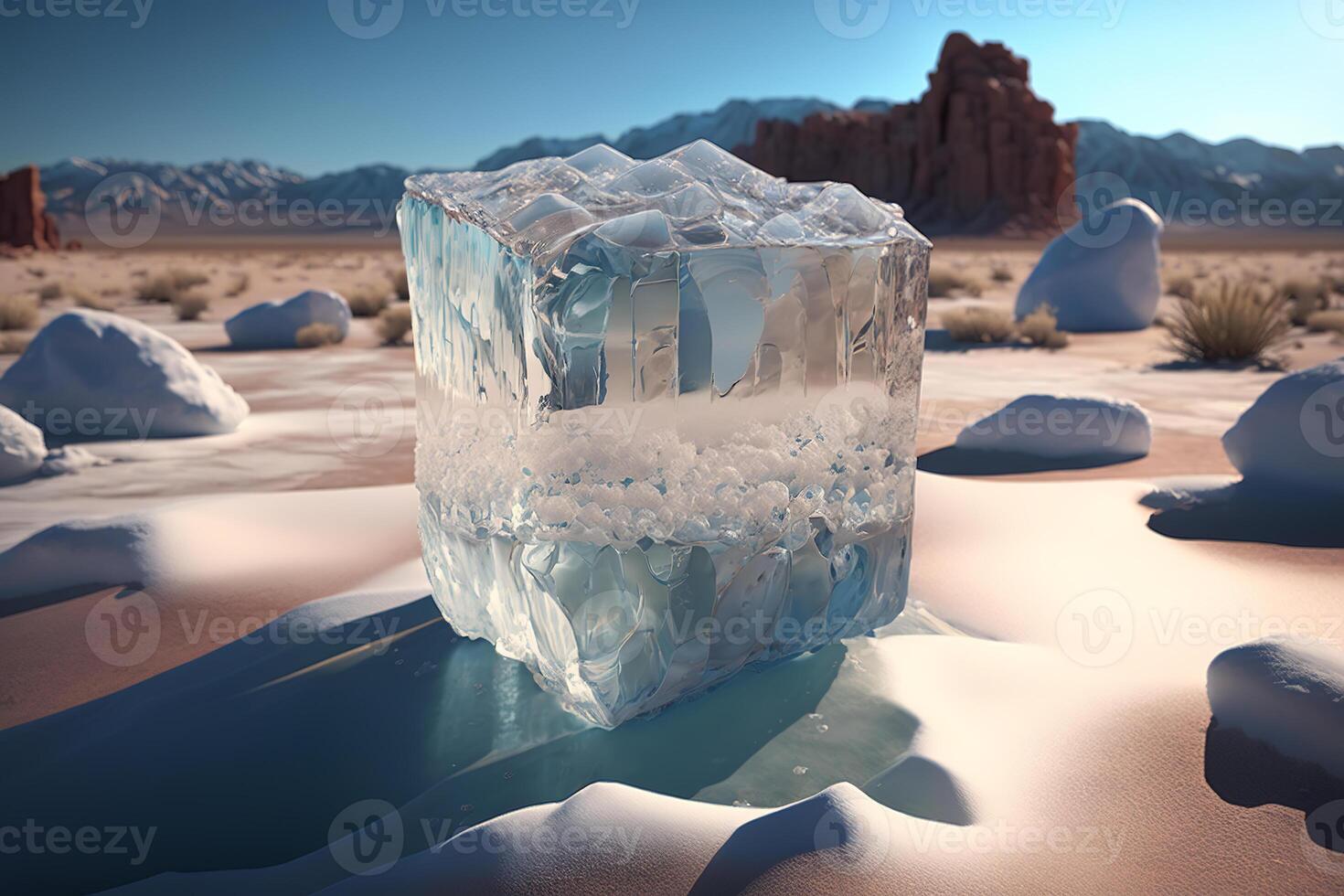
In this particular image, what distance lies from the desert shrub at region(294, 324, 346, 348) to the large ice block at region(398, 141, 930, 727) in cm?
830

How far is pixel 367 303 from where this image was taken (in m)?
13.9

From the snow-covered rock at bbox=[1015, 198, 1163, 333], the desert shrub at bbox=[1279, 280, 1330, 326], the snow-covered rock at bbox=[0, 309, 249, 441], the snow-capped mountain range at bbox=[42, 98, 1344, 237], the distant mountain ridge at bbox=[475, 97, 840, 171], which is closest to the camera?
the snow-covered rock at bbox=[0, 309, 249, 441]

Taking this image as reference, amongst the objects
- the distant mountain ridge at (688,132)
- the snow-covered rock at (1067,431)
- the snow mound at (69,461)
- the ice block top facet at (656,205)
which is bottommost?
the snow mound at (69,461)

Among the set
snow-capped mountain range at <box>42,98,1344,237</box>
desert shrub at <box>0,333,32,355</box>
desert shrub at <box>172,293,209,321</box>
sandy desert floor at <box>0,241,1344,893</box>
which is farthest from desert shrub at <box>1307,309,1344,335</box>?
snow-capped mountain range at <box>42,98,1344,237</box>

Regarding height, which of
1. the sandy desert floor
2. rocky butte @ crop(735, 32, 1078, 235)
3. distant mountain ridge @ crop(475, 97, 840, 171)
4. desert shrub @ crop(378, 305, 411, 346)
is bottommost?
the sandy desert floor

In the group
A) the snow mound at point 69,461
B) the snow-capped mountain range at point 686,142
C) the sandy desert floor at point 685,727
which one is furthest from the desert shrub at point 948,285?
the snow-capped mountain range at point 686,142

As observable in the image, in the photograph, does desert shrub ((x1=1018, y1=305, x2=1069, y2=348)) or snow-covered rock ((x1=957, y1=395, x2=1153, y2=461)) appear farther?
desert shrub ((x1=1018, y1=305, x2=1069, y2=348))

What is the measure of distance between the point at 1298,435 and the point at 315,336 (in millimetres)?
8931

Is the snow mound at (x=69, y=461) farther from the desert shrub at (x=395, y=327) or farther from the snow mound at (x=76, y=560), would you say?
the desert shrub at (x=395, y=327)

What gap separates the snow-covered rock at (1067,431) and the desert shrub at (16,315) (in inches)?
461

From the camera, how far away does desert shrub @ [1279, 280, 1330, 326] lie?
476 inches

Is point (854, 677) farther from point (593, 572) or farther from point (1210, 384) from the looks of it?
point (1210, 384)

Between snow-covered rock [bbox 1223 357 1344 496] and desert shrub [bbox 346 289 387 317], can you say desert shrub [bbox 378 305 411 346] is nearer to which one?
desert shrub [bbox 346 289 387 317]

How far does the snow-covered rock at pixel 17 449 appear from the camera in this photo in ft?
15.3
